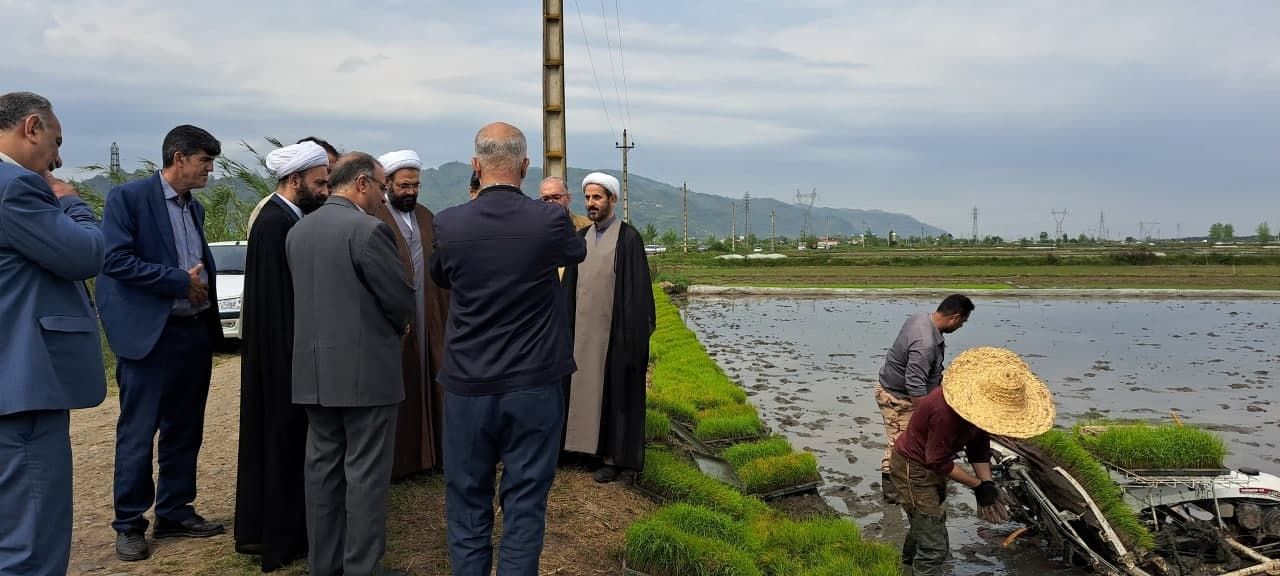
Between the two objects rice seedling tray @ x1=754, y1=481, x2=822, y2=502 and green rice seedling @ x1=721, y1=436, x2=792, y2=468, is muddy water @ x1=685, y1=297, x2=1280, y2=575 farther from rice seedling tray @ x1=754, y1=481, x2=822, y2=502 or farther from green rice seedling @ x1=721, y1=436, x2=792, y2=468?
green rice seedling @ x1=721, y1=436, x2=792, y2=468

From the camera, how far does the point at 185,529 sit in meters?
4.05

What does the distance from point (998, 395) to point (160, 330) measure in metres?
4.16

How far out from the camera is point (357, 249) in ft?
10.4

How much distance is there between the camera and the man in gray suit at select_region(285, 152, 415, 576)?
10.5ft

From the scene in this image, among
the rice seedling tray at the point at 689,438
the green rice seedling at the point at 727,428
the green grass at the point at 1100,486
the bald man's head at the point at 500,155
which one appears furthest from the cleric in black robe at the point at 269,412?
the green rice seedling at the point at 727,428

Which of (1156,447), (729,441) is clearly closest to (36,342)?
(729,441)

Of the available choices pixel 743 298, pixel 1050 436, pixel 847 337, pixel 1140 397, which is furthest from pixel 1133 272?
pixel 1050 436

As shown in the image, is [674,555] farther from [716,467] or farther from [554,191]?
[716,467]

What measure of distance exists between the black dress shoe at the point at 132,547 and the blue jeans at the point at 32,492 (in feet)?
3.27

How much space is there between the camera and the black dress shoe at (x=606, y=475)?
5297mm

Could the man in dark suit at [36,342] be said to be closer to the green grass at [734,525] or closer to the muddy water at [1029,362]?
the green grass at [734,525]

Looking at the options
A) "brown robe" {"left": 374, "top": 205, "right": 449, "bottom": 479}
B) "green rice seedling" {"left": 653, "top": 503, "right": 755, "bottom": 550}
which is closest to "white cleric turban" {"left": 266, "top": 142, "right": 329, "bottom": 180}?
"brown robe" {"left": 374, "top": 205, "right": 449, "bottom": 479}

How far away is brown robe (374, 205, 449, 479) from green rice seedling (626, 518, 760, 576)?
123 cm

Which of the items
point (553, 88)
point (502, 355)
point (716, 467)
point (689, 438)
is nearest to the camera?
point (502, 355)
